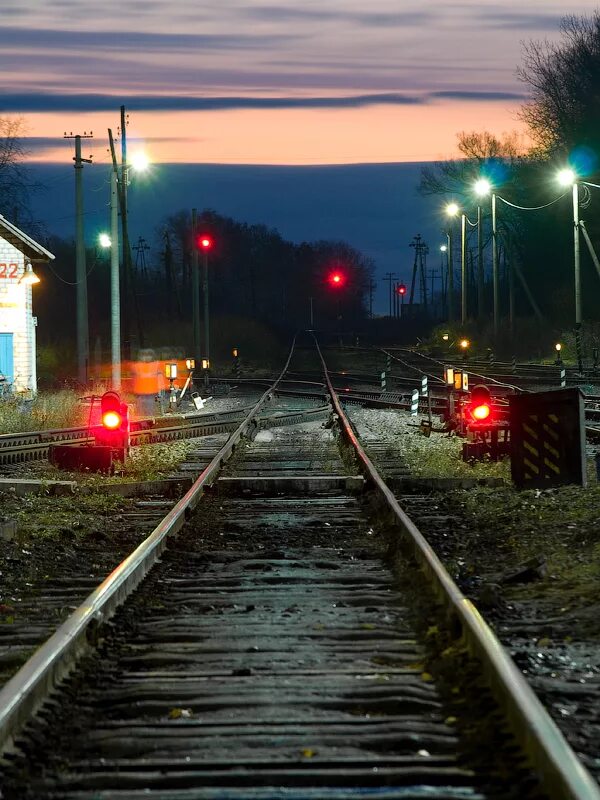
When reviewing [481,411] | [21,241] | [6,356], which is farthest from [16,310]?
[481,411]

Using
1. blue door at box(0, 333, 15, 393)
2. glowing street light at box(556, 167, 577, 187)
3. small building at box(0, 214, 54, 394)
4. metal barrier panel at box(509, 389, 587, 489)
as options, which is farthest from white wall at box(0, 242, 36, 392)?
metal barrier panel at box(509, 389, 587, 489)

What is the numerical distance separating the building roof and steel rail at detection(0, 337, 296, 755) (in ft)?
95.9

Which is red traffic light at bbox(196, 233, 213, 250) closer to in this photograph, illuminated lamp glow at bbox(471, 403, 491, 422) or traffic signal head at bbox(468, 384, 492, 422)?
traffic signal head at bbox(468, 384, 492, 422)

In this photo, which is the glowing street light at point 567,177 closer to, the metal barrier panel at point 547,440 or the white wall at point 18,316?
the white wall at point 18,316

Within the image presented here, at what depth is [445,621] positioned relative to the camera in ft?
22.0

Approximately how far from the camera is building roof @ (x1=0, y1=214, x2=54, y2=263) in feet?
123

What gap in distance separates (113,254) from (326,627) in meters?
20.6

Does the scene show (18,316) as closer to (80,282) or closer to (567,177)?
(80,282)

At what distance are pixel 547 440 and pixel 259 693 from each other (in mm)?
9106

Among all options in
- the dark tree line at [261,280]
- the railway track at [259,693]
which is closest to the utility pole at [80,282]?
the railway track at [259,693]

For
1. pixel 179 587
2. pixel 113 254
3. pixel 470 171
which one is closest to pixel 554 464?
pixel 179 587

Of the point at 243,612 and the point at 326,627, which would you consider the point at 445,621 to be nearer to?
the point at 326,627

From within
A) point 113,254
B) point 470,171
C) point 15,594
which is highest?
point 470,171

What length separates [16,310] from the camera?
38469 millimetres
